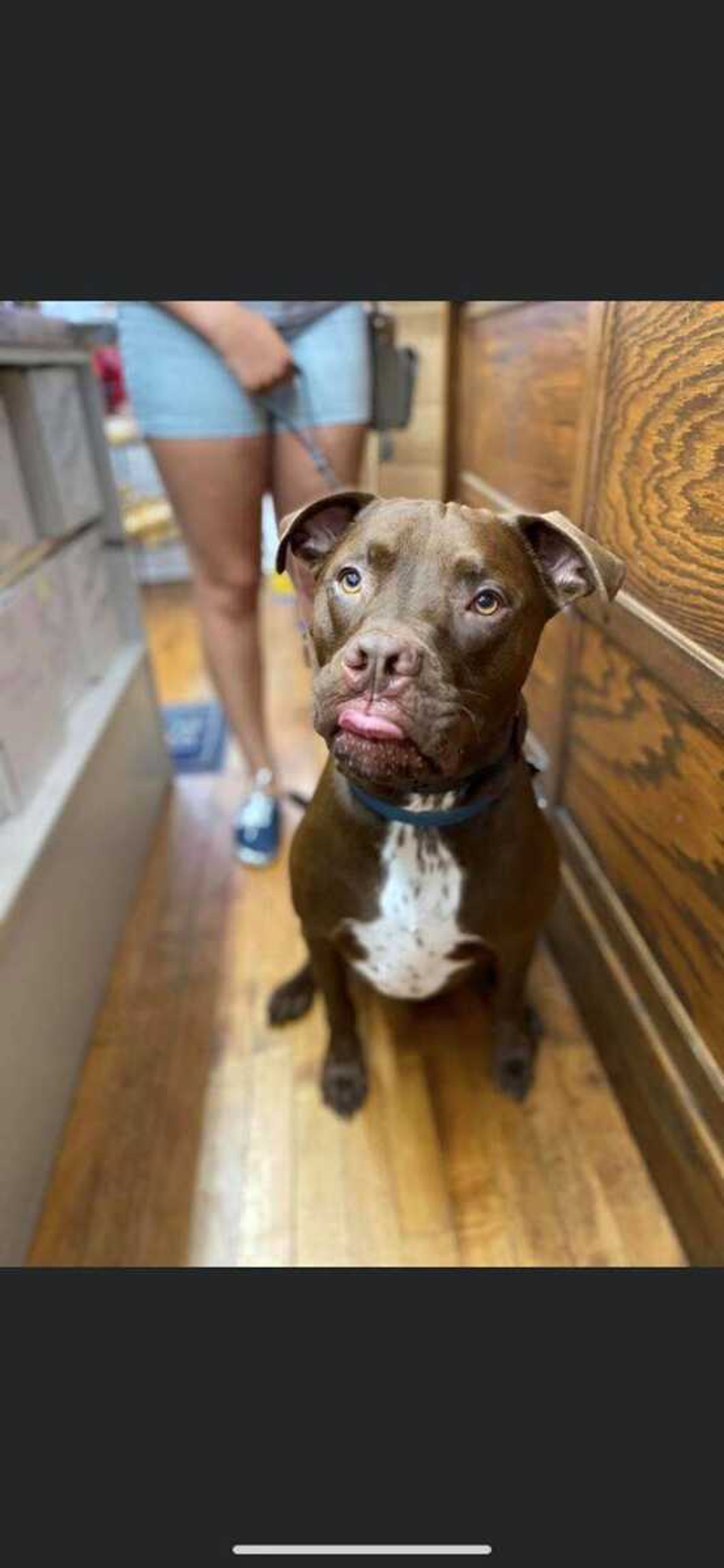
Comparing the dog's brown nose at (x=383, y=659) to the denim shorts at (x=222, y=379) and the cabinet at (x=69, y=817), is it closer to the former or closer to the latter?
the cabinet at (x=69, y=817)

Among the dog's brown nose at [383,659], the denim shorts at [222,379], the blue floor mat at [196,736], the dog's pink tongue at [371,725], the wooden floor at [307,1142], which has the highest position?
the denim shorts at [222,379]

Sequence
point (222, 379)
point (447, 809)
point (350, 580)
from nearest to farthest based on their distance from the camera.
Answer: point (350, 580) < point (447, 809) < point (222, 379)

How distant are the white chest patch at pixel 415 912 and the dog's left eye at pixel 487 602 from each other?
24cm

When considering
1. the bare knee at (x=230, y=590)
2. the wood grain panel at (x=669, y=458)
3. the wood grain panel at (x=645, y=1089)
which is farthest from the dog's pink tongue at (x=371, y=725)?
the bare knee at (x=230, y=590)

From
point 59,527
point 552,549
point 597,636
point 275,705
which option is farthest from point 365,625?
point 275,705

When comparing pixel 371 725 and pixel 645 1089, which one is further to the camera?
pixel 645 1089

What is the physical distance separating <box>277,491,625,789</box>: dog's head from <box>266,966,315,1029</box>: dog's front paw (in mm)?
726

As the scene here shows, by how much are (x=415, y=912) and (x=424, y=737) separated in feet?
1.14

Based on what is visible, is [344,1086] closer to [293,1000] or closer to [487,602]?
[293,1000]

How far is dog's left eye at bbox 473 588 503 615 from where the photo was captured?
84 centimetres

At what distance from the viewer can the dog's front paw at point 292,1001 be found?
1.51 meters

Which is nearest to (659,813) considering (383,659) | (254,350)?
(383,659)

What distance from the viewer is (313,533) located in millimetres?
1008

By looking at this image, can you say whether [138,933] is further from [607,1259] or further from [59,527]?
[607,1259]
